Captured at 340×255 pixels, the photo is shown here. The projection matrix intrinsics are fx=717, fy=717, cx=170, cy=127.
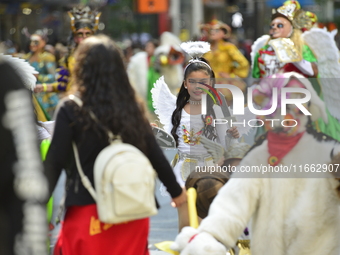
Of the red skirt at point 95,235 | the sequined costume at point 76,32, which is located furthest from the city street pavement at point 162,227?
the red skirt at point 95,235

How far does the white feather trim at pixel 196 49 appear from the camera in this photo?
5324 mm

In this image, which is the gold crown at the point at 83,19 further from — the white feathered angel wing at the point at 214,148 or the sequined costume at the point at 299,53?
the white feathered angel wing at the point at 214,148

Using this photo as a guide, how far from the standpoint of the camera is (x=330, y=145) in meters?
3.41

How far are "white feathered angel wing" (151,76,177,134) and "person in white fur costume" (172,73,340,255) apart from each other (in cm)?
194

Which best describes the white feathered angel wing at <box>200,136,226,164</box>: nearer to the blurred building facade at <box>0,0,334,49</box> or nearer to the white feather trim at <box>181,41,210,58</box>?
the white feather trim at <box>181,41,210,58</box>

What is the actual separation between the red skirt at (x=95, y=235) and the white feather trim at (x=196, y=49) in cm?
209

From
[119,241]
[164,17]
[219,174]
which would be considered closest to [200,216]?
[219,174]

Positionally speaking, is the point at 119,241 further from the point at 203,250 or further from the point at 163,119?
the point at 163,119

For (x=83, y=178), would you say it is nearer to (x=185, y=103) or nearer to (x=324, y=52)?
(x=185, y=103)

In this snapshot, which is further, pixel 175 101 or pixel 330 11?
pixel 330 11

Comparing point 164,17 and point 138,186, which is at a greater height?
point 138,186

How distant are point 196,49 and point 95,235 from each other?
2.30 meters

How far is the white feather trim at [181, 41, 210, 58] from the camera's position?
532 centimetres

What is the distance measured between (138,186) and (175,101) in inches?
86.8
